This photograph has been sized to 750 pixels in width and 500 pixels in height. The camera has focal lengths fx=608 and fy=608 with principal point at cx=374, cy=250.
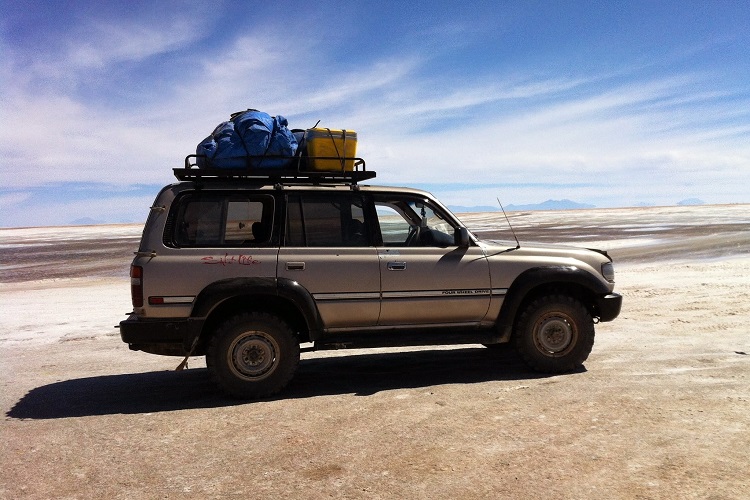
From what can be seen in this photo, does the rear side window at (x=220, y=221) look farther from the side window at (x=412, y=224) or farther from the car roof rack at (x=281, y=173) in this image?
the side window at (x=412, y=224)

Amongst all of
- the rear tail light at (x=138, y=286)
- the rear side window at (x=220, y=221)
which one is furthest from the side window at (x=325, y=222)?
the rear tail light at (x=138, y=286)

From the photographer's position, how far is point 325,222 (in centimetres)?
596

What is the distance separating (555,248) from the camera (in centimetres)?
650

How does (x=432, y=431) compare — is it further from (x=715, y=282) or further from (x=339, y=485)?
(x=715, y=282)

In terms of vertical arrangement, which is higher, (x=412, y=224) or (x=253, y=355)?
(x=412, y=224)

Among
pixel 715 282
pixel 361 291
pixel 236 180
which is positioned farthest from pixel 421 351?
pixel 715 282

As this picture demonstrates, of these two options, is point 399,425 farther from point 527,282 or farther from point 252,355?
point 527,282

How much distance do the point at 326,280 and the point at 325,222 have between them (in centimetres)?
59

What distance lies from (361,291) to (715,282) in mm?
9334

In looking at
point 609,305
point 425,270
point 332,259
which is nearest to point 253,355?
point 332,259

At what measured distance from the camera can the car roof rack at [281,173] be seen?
19.0 ft

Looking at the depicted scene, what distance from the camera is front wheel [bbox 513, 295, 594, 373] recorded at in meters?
6.25

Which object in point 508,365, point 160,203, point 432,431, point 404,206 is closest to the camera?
point 432,431

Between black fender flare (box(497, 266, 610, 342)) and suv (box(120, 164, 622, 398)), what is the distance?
12mm
